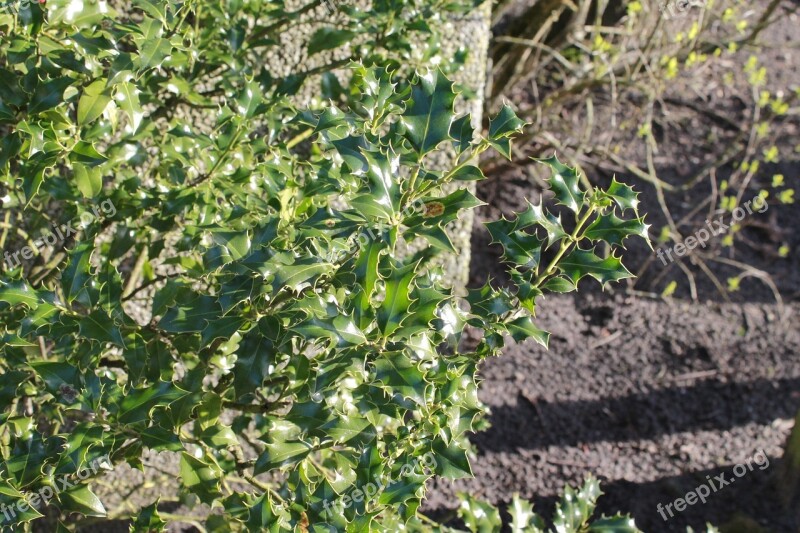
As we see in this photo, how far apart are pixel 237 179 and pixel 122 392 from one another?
1.82ft

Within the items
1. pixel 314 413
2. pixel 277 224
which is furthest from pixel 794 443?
pixel 277 224

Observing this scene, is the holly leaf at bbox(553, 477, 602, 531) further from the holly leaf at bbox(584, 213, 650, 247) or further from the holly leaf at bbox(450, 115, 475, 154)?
the holly leaf at bbox(450, 115, 475, 154)

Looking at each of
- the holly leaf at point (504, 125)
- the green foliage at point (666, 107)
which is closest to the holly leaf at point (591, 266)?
the holly leaf at point (504, 125)

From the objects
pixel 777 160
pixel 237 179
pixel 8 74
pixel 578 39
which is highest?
pixel 8 74

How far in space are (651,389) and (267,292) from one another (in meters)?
2.44

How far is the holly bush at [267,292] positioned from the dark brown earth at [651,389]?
1464mm

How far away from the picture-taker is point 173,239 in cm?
271

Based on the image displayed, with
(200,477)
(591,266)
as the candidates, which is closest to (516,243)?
(591,266)

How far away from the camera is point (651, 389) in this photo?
11.5ft

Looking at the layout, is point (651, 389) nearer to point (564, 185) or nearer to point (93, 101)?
point (564, 185)

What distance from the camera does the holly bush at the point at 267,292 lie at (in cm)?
142

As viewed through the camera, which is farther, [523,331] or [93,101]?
[93,101]

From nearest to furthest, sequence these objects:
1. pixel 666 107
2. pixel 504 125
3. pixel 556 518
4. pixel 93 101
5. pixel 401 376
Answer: pixel 401 376 < pixel 504 125 < pixel 93 101 < pixel 556 518 < pixel 666 107

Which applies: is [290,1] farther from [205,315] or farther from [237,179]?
[205,315]
